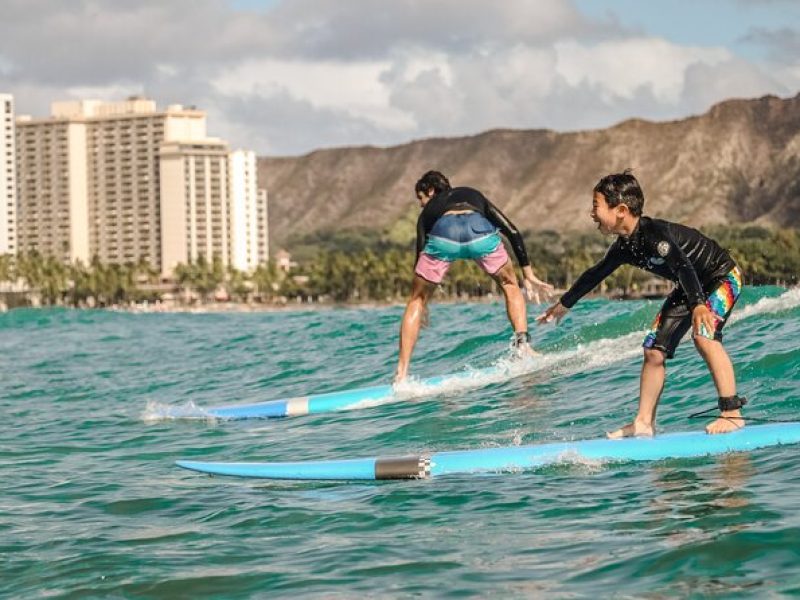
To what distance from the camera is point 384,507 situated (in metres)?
9.00

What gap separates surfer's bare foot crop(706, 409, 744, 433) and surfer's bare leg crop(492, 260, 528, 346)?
5772 mm

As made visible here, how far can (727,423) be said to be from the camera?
32.5 feet

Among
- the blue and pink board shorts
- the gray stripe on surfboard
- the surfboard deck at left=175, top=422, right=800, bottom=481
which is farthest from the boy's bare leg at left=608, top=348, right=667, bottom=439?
the blue and pink board shorts

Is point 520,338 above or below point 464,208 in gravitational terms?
below

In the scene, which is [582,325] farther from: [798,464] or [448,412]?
[798,464]

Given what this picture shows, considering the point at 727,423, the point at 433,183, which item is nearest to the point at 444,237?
the point at 433,183

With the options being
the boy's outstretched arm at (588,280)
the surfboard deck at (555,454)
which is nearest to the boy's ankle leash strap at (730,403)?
the surfboard deck at (555,454)

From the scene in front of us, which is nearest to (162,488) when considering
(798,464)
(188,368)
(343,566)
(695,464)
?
(343,566)

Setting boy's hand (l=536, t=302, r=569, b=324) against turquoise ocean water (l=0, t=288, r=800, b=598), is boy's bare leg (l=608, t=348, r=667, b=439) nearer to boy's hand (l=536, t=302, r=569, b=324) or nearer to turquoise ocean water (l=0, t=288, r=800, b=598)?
turquoise ocean water (l=0, t=288, r=800, b=598)

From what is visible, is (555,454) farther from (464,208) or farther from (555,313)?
(464,208)

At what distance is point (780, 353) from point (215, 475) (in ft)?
20.2

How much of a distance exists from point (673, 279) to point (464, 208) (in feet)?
17.6

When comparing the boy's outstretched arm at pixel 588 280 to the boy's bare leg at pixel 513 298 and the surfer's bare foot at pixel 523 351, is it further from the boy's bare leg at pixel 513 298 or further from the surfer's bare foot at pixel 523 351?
the surfer's bare foot at pixel 523 351

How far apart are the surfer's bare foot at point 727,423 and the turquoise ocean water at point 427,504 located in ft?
1.05
